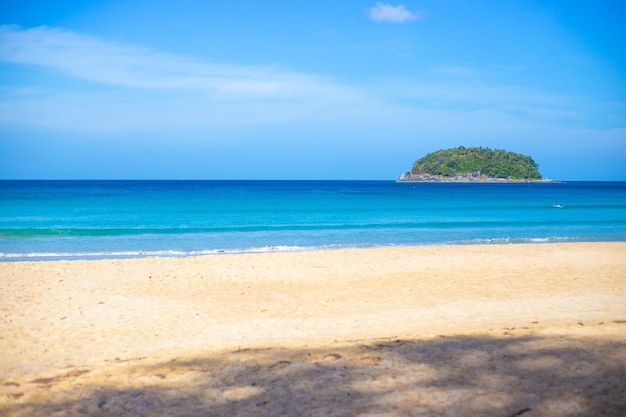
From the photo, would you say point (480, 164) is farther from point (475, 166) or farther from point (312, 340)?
point (312, 340)

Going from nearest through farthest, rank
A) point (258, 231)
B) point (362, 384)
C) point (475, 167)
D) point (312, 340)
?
point (362, 384)
point (312, 340)
point (258, 231)
point (475, 167)

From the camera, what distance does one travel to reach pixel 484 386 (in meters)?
5.24

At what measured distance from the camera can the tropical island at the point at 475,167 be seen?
6162 inches

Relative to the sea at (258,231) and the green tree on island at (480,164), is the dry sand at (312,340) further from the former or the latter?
the green tree on island at (480,164)

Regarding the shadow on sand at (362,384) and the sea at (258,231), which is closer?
the shadow on sand at (362,384)

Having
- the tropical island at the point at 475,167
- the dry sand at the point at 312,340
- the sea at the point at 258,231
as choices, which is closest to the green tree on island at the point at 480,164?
the tropical island at the point at 475,167

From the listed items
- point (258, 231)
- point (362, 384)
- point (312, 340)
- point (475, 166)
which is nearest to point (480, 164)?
point (475, 166)

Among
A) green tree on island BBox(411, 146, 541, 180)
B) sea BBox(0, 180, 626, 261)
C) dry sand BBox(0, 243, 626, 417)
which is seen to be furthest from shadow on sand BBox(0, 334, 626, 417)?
green tree on island BBox(411, 146, 541, 180)

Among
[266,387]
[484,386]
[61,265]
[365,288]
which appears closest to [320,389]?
[266,387]

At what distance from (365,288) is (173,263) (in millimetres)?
6557

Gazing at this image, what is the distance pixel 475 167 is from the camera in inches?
6206

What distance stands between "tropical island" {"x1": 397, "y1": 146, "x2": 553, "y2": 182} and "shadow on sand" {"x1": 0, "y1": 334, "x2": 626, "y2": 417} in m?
155

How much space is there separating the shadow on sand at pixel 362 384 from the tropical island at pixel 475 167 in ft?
509

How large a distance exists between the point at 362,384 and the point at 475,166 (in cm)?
16141
